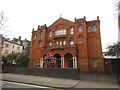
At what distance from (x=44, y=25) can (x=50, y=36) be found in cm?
413

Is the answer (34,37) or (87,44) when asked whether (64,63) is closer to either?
(87,44)

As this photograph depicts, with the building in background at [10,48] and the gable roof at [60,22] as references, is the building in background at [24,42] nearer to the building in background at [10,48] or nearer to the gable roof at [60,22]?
the building in background at [10,48]

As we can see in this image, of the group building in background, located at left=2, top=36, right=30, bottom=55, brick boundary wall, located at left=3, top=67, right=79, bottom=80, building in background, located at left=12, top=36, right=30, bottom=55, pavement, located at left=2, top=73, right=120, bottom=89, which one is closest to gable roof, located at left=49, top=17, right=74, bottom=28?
brick boundary wall, located at left=3, top=67, right=79, bottom=80

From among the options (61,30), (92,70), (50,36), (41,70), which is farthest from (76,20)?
(41,70)

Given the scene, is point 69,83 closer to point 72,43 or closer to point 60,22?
point 72,43

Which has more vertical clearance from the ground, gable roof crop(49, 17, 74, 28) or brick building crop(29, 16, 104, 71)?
gable roof crop(49, 17, 74, 28)

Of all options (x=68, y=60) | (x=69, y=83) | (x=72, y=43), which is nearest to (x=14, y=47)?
(x=68, y=60)

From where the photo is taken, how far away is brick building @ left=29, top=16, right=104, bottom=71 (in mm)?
23078

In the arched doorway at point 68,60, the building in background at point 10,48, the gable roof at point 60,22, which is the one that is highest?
the gable roof at point 60,22

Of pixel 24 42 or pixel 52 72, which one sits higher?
pixel 24 42

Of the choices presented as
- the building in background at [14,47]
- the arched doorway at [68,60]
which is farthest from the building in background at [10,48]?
the arched doorway at [68,60]

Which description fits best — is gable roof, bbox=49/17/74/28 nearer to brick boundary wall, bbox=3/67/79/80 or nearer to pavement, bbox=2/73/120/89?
brick boundary wall, bbox=3/67/79/80

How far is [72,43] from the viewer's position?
2636 centimetres

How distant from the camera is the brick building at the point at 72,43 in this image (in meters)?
23.1
